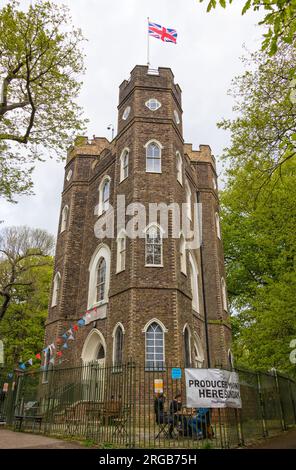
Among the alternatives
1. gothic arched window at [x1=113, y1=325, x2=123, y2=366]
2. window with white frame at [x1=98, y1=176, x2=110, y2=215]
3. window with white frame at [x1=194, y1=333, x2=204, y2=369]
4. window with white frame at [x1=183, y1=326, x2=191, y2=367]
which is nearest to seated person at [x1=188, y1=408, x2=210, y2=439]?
window with white frame at [x1=183, y1=326, x2=191, y2=367]

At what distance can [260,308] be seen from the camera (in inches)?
812

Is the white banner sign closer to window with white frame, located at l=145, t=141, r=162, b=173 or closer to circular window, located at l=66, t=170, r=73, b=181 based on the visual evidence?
window with white frame, located at l=145, t=141, r=162, b=173

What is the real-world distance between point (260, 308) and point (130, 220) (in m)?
8.58

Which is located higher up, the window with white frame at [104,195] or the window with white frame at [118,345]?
the window with white frame at [104,195]

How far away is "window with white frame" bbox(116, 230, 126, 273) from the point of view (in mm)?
17547

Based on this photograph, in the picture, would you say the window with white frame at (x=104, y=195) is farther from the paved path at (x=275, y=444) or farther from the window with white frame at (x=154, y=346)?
the paved path at (x=275, y=444)


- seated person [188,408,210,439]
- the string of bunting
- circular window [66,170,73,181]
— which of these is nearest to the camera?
seated person [188,408,210,439]

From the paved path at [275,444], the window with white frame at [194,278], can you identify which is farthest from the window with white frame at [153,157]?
the paved path at [275,444]

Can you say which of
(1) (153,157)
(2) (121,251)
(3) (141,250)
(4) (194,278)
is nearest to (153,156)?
(1) (153,157)

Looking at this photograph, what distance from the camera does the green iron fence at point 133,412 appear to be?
9.62 m

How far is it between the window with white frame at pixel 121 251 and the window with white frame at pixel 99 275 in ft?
5.16

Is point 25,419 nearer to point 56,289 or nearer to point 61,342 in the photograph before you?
point 61,342

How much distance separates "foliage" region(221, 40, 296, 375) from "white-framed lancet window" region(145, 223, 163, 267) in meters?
3.74

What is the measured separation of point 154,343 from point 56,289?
30.3ft
